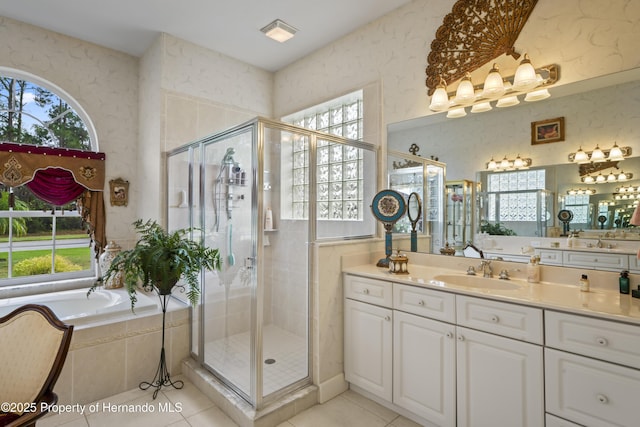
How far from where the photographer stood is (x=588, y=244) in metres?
1.80

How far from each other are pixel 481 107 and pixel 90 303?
3648 millimetres

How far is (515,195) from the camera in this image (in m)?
2.04

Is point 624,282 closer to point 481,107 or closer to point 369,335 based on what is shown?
point 481,107

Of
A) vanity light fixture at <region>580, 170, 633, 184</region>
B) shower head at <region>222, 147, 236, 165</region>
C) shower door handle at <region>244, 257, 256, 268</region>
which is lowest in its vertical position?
shower door handle at <region>244, 257, 256, 268</region>

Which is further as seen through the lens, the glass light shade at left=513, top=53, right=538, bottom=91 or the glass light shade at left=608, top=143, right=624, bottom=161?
the glass light shade at left=513, top=53, right=538, bottom=91

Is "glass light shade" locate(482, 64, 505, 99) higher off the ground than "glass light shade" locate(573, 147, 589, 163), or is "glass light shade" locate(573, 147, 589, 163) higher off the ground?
"glass light shade" locate(482, 64, 505, 99)

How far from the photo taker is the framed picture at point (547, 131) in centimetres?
188

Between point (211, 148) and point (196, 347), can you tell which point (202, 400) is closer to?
point (196, 347)

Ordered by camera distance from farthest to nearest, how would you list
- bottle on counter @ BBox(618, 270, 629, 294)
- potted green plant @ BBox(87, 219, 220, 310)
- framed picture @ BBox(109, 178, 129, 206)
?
1. framed picture @ BBox(109, 178, 129, 206)
2. potted green plant @ BBox(87, 219, 220, 310)
3. bottle on counter @ BBox(618, 270, 629, 294)

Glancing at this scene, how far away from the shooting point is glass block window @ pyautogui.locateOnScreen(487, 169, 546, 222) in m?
1.96

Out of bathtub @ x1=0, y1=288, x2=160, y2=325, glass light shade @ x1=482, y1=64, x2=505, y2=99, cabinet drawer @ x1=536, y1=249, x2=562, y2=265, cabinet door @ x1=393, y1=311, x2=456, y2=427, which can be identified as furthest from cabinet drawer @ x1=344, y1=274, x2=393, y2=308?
bathtub @ x1=0, y1=288, x2=160, y2=325

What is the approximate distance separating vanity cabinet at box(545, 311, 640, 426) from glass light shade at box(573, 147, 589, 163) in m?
0.95

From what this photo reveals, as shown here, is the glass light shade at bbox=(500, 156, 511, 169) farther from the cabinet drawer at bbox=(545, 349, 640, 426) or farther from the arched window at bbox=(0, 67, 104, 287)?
the arched window at bbox=(0, 67, 104, 287)

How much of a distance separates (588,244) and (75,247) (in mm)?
4247
